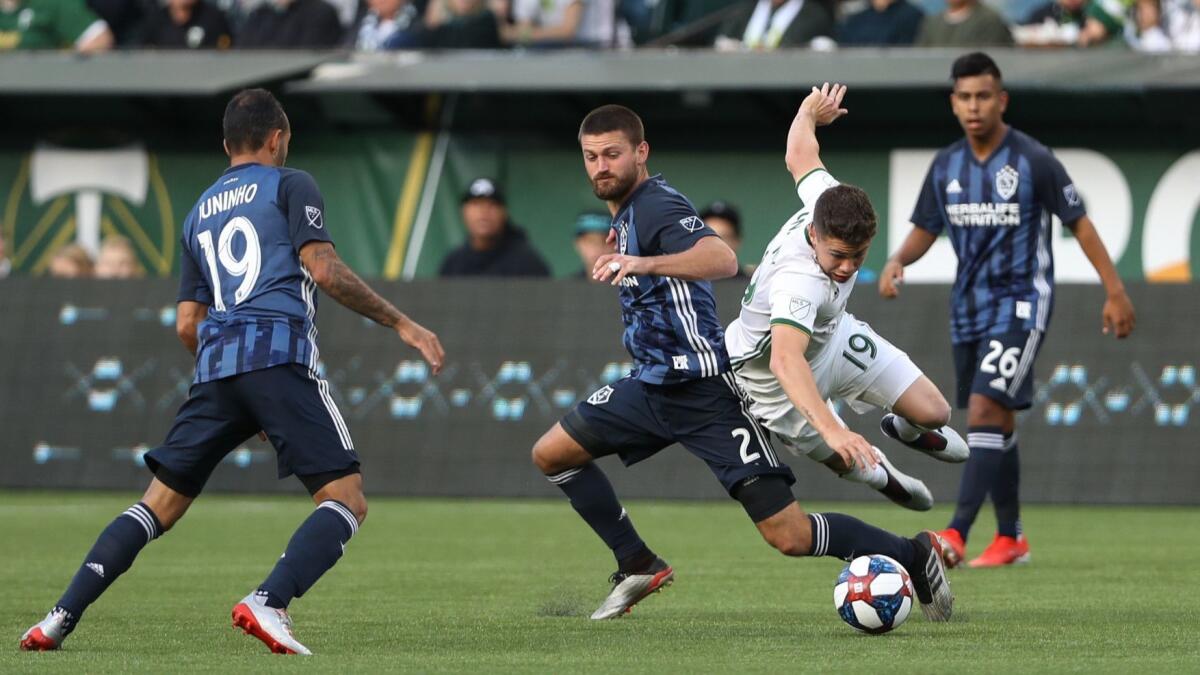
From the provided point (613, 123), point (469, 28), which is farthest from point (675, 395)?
point (469, 28)

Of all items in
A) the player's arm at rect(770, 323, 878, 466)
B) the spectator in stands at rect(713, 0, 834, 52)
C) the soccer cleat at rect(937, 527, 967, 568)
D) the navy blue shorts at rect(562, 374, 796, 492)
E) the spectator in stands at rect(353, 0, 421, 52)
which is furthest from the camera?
the spectator in stands at rect(353, 0, 421, 52)

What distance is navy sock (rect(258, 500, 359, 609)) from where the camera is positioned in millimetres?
6496

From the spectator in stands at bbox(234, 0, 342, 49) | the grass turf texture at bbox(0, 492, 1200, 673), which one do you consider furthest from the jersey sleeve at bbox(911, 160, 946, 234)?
the spectator in stands at bbox(234, 0, 342, 49)

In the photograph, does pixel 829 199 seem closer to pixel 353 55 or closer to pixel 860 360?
pixel 860 360

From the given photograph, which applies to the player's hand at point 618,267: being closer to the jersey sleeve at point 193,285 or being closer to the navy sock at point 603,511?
the navy sock at point 603,511

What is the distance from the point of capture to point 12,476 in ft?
52.1

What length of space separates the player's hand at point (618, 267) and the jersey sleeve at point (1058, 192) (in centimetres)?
395

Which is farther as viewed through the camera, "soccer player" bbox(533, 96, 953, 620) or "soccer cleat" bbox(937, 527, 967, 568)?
"soccer cleat" bbox(937, 527, 967, 568)

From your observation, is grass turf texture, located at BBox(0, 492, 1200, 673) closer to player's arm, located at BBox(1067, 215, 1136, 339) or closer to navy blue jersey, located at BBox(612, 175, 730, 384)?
navy blue jersey, located at BBox(612, 175, 730, 384)

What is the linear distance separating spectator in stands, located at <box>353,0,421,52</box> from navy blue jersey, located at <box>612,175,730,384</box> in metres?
11.3

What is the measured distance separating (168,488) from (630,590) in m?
1.95

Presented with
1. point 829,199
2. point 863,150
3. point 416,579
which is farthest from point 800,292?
point 863,150

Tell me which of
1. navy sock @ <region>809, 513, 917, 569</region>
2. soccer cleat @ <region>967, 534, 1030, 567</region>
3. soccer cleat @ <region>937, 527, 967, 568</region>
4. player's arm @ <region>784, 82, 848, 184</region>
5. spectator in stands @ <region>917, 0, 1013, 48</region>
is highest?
spectator in stands @ <region>917, 0, 1013, 48</region>

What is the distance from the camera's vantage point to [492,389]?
15352mm
